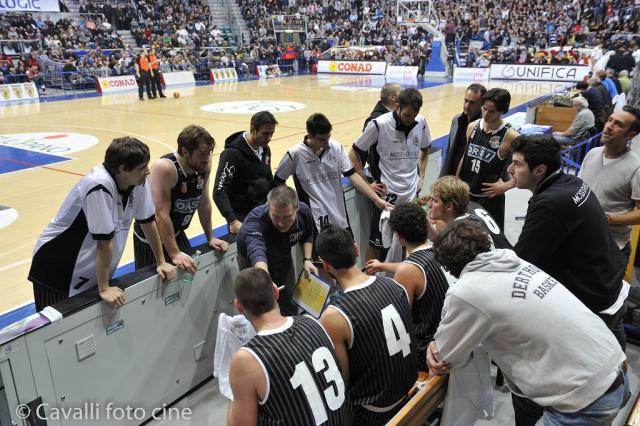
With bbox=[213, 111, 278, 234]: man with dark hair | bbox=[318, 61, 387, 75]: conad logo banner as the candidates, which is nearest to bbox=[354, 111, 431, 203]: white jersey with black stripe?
bbox=[213, 111, 278, 234]: man with dark hair

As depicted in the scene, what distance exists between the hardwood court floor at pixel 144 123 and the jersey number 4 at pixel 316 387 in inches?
154

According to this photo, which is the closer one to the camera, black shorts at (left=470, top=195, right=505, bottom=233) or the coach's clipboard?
the coach's clipboard

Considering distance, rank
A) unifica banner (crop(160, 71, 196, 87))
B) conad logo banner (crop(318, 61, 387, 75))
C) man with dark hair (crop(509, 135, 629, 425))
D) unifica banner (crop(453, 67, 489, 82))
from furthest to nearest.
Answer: conad logo banner (crop(318, 61, 387, 75)), unifica banner (crop(453, 67, 489, 82)), unifica banner (crop(160, 71, 196, 87)), man with dark hair (crop(509, 135, 629, 425))

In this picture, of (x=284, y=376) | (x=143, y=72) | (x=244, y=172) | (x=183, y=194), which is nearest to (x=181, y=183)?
(x=183, y=194)

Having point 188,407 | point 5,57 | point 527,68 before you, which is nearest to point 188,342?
point 188,407

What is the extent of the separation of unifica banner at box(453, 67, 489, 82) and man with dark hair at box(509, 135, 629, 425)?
80.3 ft

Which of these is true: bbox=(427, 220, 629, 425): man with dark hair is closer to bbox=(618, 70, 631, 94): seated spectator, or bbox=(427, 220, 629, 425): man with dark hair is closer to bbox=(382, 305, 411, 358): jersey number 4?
bbox=(382, 305, 411, 358): jersey number 4

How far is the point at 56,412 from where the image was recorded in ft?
8.30

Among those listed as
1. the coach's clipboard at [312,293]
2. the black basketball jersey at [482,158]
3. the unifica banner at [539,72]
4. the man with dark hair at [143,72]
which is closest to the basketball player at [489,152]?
the black basketball jersey at [482,158]

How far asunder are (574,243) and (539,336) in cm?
77

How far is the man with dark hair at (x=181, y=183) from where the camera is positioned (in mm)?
3172

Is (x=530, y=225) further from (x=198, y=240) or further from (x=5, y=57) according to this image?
(x=5, y=57)

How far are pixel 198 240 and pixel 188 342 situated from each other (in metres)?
2.69

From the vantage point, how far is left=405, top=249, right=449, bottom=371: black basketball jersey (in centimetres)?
254
